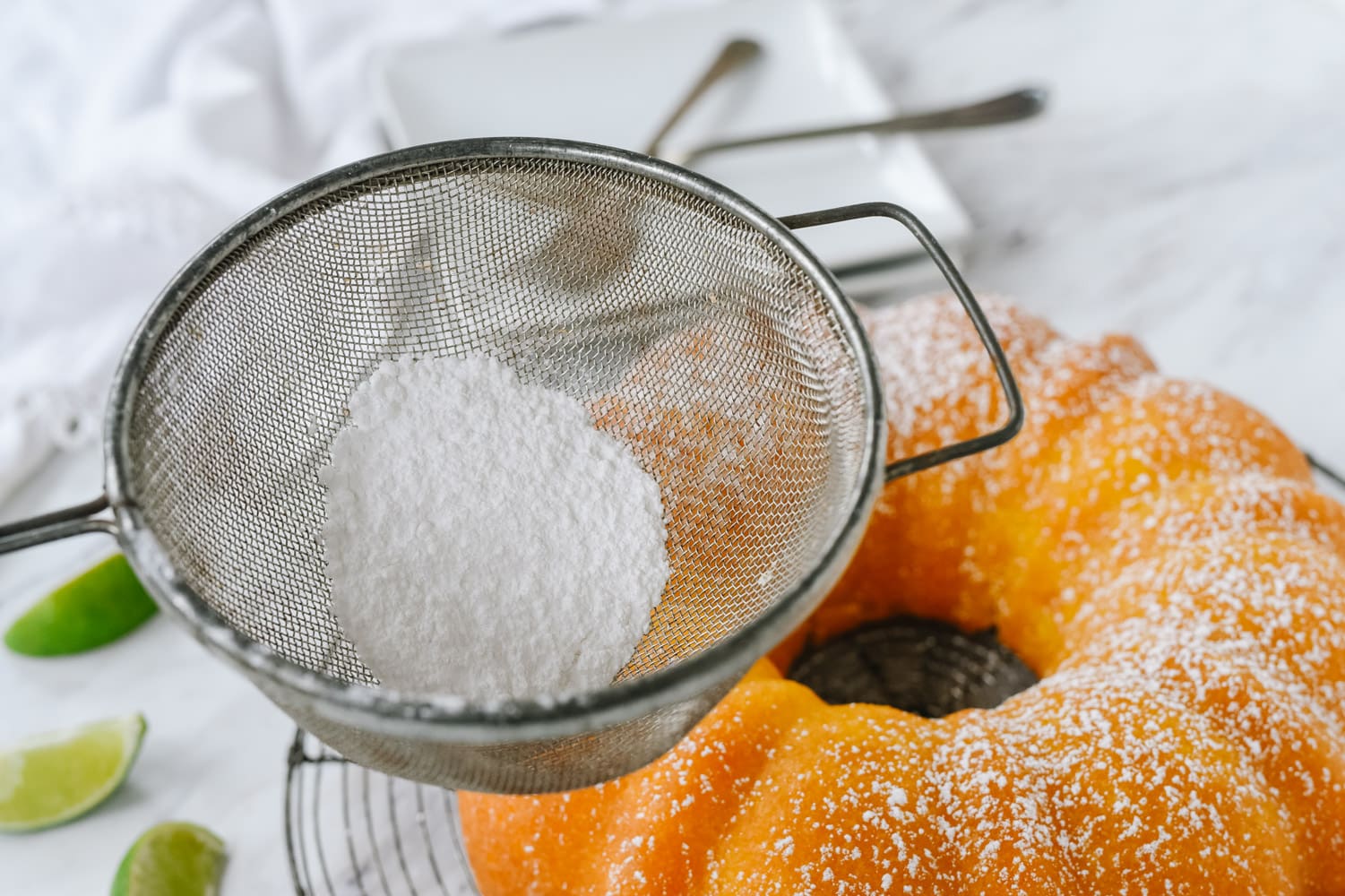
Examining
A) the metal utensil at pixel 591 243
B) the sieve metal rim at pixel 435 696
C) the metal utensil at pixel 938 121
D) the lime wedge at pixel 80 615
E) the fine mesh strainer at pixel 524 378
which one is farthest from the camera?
the metal utensil at pixel 938 121

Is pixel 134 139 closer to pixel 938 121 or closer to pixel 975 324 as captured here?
pixel 938 121

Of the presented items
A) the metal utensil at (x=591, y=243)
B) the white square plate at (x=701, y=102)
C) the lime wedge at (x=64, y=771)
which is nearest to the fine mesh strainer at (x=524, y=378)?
the metal utensil at (x=591, y=243)

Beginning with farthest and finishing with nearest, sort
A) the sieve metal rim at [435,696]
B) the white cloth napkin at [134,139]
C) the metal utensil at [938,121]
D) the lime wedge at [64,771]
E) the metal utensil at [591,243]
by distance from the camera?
the metal utensil at [938,121], the white cloth napkin at [134,139], the lime wedge at [64,771], the metal utensil at [591,243], the sieve metal rim at [435,696]

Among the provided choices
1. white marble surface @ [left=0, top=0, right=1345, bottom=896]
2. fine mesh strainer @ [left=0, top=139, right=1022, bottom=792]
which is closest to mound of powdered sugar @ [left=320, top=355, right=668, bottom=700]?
fine mesh strainer @ [left=0, top=139, right=1022, bottom=792]

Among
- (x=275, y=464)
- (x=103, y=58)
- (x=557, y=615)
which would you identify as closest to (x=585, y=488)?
(x=557, y=615)

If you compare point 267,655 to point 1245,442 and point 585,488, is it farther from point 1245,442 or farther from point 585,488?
point 1245,442

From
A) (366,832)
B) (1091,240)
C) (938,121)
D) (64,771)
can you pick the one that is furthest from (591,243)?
(1091,240)

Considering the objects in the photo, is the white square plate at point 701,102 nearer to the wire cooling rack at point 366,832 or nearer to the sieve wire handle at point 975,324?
the sieve wire handle at point 975,324
